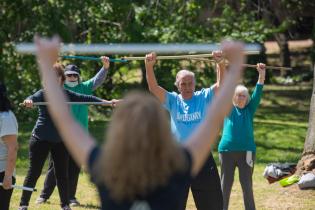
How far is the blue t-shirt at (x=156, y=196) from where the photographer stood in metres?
2.68

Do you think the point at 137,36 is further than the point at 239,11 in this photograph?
No

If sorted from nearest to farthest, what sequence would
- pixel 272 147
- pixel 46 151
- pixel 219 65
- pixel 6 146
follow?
1. pixel 6 146
2. pixel 219 65
3. pixel 46 151
4. pixel 272 147

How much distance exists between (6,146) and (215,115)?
99.0 inches

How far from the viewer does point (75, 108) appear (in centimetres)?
739

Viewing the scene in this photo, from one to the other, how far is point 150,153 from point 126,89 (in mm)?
14047

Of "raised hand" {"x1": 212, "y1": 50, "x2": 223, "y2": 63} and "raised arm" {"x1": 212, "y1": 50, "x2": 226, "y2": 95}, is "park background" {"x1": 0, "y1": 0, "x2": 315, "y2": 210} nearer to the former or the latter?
"raised arm" {"x1": 212, "y1": 50, "x2": 226, "y2": 95}

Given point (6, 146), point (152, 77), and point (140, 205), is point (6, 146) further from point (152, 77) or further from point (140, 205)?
point (140, 205)

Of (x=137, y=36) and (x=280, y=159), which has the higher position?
(x=137, y=36)

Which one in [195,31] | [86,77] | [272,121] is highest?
[195,31]

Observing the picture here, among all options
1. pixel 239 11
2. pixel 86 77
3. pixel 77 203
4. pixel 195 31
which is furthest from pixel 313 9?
pixel 77 203

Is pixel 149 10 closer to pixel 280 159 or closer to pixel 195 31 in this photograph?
pixel 195 31

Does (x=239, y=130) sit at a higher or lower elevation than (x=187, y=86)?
lower

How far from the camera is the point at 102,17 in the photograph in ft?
52.1

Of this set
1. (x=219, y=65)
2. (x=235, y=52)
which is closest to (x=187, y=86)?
(x=219, y=65)
